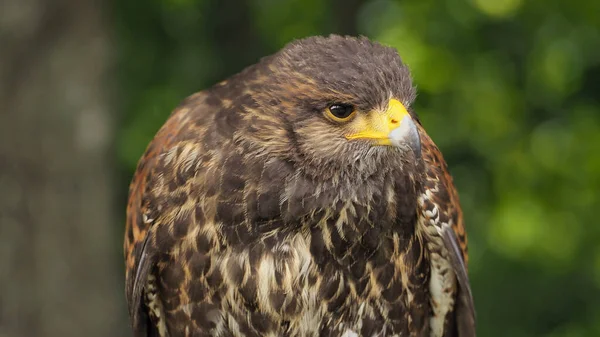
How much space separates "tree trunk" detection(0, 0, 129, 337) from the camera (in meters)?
7.50

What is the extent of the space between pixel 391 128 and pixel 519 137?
6.20 metres

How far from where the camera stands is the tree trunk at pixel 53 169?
24.6ft

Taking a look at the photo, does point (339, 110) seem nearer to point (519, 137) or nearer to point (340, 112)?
point (340, 112)

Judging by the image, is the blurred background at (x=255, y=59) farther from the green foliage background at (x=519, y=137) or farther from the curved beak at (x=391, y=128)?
the curved beak at (x=391, y=128)

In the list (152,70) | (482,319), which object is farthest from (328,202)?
(152,70)

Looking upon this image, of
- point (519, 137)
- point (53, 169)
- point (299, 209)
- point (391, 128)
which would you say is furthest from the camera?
point (519, 137)

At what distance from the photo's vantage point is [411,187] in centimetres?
430

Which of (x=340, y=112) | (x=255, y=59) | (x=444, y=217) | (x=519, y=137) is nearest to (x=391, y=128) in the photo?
(x=340, y=112)

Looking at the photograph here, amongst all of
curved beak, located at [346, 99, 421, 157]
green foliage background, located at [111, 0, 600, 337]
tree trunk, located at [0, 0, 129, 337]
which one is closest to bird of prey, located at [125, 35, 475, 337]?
curved beak, located at [346, 99, 421, 157]

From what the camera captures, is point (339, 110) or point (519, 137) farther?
point (519, 137)

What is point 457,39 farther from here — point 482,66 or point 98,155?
point 98,155

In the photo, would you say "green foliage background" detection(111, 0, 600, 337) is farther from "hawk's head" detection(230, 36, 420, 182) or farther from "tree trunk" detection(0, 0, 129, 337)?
"hawk's head" detection(230, 36, 420, 182)

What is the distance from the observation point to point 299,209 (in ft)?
13.5

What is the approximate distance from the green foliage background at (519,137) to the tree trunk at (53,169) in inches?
110
